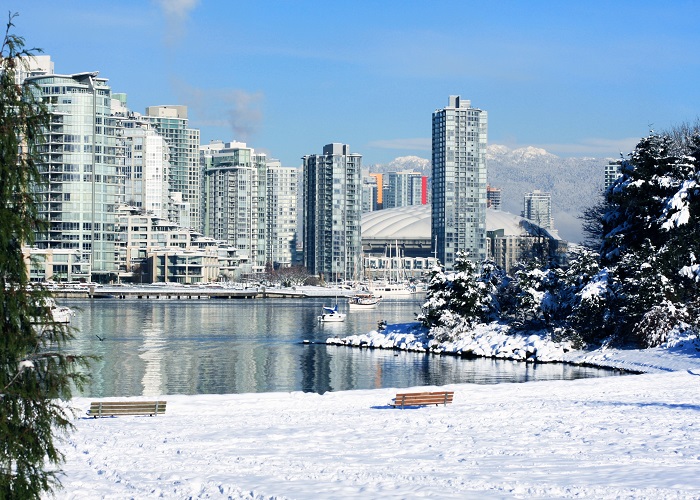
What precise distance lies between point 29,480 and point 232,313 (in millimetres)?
109645

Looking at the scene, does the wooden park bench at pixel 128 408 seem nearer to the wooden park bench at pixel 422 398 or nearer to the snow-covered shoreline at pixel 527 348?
the wooden park bench at pixel 422 398

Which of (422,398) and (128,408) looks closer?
(128,408)

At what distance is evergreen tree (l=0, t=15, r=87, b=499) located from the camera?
44.8 ft

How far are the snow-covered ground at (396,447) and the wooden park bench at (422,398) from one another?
47 centimetres

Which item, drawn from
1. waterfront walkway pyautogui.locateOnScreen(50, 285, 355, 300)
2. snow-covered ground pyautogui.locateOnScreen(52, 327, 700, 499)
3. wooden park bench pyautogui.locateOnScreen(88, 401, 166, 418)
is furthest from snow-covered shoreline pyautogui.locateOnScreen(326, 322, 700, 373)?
waterfront walkway pyautogui.locateOnScreen(50, 285, 355, 300)

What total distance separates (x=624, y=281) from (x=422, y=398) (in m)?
26.3

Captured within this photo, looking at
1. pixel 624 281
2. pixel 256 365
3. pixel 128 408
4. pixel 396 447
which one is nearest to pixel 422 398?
pixel 396 447

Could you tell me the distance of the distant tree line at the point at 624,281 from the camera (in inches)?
2076

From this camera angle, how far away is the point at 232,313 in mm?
123062

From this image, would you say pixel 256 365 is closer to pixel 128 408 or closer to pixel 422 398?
pixel 422 398

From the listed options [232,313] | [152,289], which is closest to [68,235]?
[152,289]

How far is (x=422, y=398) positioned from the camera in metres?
32.3

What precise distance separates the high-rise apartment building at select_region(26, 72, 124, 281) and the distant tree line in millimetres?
131318

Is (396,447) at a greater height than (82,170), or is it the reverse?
(82,170)
